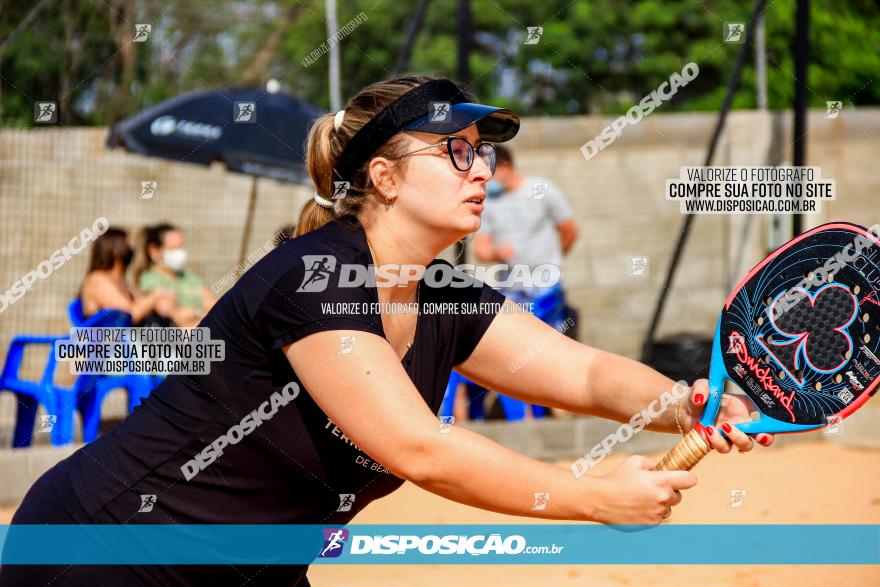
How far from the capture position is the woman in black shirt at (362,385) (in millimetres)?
2045

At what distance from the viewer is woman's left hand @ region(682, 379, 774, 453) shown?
2248mm

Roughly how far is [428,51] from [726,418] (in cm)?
1400

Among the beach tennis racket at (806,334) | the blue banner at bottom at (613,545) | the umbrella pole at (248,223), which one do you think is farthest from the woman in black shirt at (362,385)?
the umbrella pole at (248,223)

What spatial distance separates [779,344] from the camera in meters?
2.46

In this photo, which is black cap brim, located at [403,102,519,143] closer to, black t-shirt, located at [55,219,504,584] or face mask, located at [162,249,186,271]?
black t-shirt, located at [55,219,504,584]

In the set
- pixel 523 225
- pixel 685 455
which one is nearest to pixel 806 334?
pixel 685 455

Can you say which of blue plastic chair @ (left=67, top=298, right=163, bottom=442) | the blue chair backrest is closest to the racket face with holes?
blue plastic chair @ (left=67, top=298, right=163, bottom=442)

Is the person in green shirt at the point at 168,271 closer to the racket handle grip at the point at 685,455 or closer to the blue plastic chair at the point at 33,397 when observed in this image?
the blue plastic chair at the point at 33,397

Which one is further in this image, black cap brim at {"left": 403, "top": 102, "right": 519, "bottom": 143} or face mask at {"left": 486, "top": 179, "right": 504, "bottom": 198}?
face mask at {"left": 486, "top": 179, "right": 504, "bottom": 198}

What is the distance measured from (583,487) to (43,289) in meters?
7.63

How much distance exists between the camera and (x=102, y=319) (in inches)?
249

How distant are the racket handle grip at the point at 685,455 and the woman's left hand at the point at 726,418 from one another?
4 cm

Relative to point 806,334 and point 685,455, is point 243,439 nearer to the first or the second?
point 685,455

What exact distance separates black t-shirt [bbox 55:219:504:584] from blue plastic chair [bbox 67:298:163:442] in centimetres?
402
